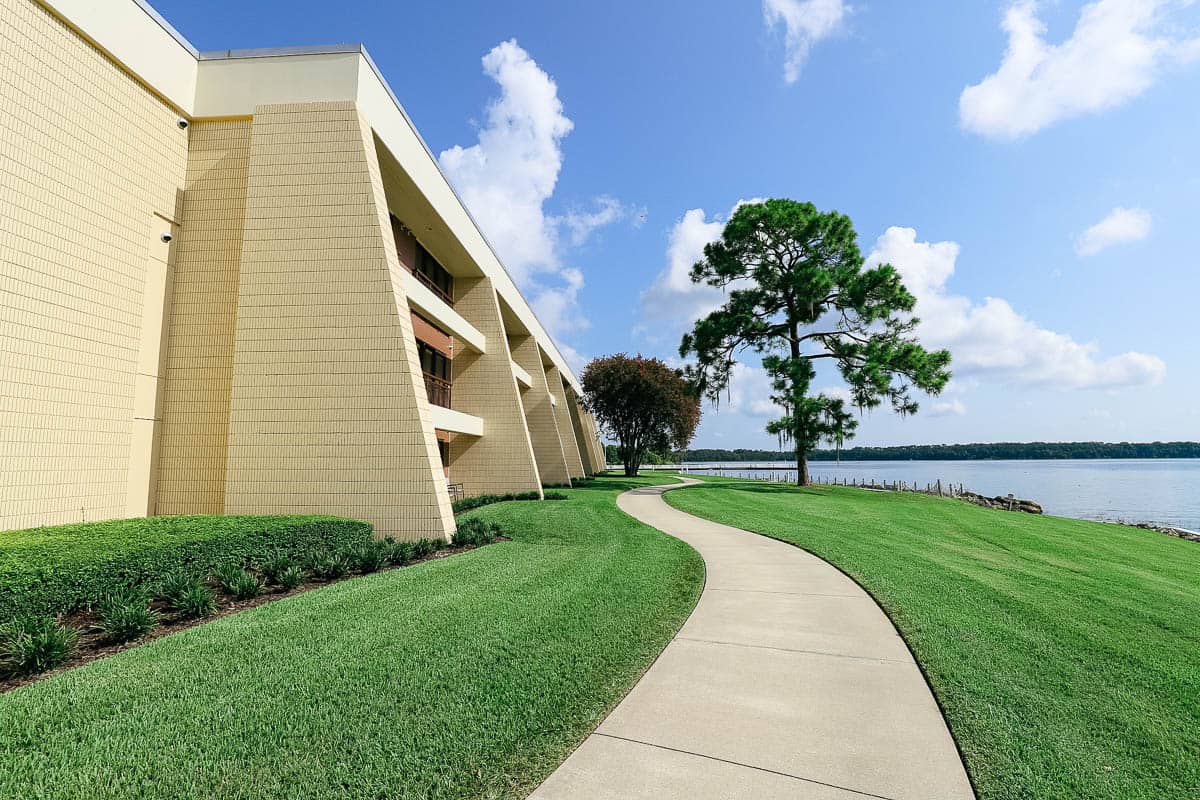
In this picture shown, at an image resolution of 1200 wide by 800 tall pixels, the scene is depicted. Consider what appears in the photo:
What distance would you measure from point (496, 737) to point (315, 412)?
8.53 metres

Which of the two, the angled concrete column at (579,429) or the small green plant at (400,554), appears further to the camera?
the angled concrete column at (579,429)

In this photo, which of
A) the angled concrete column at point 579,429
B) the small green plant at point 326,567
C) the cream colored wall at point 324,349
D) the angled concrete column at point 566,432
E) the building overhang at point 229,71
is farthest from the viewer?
the angled concrete column at point 579,429

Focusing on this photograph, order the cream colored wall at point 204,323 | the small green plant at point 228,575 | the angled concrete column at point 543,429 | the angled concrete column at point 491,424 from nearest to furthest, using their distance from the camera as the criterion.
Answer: the small green plant at point 228,575 → the cream colored wall at point 204,323 → the angled concrete column at point 491,424 → the angled concrete column at point 543,429

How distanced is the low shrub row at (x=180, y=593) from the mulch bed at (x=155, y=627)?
0.11ft

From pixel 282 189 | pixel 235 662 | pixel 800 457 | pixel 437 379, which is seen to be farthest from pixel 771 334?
pixel 235 662

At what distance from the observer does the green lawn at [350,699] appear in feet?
9.61

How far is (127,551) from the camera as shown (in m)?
5.97

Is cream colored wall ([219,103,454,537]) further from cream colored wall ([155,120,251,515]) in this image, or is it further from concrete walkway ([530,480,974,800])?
concrete walkway ([530,480,974,800])

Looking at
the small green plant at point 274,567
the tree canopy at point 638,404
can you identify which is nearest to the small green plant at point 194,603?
the small green plant at point 274,567

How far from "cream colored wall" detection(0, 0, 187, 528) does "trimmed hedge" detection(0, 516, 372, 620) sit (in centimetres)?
211

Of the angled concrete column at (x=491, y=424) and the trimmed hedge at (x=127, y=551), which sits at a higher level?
the angled concrete column at (x=491, y=424)

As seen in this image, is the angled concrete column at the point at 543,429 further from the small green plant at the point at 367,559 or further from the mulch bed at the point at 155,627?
the mulch bed at the point at 155,627

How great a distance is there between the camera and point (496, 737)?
10.8 ft

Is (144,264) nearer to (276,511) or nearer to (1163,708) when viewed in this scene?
(276,511)
